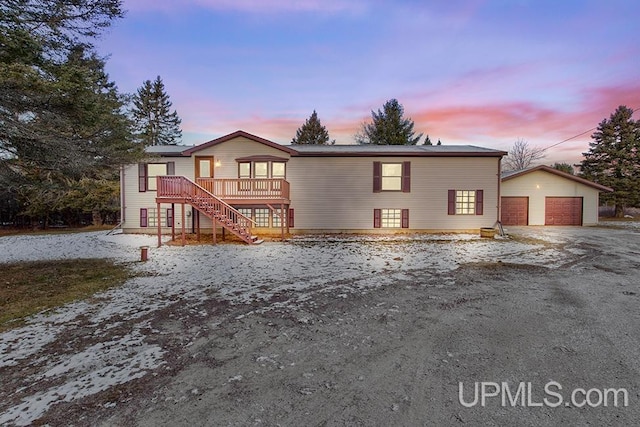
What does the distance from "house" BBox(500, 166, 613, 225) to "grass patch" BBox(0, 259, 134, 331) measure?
927 inches

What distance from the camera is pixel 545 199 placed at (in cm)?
2188

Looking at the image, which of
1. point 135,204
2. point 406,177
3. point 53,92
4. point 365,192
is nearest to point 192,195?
point 135,204

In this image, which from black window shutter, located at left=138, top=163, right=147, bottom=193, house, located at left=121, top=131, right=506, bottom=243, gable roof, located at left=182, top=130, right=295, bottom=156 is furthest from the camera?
black window shutter, located at left=138, top=163, right=147, bottom=193

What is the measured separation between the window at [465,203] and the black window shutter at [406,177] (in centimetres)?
242

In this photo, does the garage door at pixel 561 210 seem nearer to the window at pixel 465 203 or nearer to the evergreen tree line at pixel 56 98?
the window at pixel 465 203

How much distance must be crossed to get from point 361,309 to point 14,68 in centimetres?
739

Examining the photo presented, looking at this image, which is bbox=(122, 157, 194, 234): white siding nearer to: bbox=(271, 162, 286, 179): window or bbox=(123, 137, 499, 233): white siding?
bbox=(123, 137, 499, 233): white siding

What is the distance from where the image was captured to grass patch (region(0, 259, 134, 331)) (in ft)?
18.3

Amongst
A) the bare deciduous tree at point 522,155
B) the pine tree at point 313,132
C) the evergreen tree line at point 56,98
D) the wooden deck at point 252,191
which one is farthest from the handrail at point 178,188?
the bare deciduous tree at point 522,155

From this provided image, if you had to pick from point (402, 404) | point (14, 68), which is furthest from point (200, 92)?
point (402, 404)

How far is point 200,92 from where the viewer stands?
22859mm

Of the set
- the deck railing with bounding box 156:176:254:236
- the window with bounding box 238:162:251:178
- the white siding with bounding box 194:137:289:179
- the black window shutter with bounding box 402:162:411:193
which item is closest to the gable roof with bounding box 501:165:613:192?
the black window shutter with bounding box 402:162:411:193

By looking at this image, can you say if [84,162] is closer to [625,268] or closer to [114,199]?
[625,268]

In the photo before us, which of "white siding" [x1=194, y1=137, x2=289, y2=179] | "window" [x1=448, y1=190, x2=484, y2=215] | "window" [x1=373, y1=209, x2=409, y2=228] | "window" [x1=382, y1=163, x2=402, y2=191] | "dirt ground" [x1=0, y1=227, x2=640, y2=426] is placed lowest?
"dirt ground" [x1=0, y1=227, x2=640, y2=426]
